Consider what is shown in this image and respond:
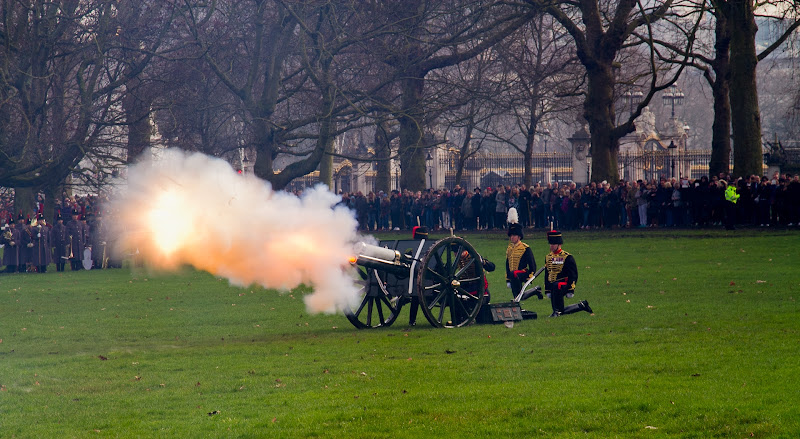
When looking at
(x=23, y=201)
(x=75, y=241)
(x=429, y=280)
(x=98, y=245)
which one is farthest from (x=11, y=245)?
(x=429, y=280)

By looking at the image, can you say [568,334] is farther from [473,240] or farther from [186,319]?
[473,240]

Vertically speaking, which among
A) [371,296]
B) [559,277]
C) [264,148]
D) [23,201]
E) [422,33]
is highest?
[422,33]

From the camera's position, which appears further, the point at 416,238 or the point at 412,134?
the point at 412,134

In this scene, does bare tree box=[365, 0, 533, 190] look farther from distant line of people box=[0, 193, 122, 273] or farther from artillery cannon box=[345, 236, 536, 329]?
artillery cannon box=[345, 236, 536, 329]

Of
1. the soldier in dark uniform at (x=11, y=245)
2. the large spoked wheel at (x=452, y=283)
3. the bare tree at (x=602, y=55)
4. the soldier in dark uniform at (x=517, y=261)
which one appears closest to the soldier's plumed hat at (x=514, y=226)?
the soldier in dark uniform at (x=517, y=261)

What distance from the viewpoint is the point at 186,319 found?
1903 cm

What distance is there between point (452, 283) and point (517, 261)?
2.82 meters

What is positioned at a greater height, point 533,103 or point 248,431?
point 533,103

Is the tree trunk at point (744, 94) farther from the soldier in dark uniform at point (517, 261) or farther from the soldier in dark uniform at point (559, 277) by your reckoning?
the soldier in dark uniform at point (559, 277)

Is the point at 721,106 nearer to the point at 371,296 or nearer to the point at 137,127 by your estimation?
the point at 137,127

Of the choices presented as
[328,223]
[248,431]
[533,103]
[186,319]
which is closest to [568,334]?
[328,223]

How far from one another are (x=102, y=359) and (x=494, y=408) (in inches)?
276

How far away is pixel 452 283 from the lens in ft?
52.2

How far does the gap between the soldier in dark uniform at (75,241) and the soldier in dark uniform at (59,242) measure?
149 mm
